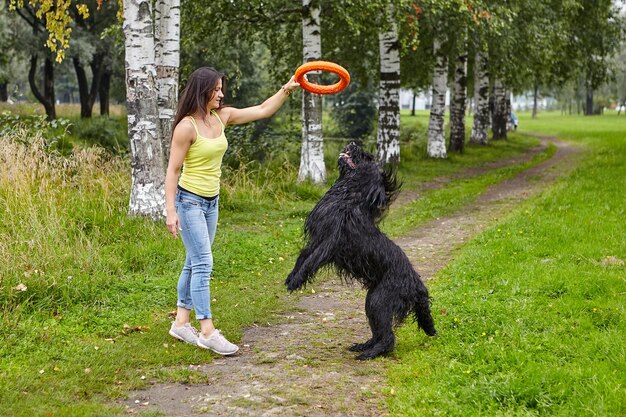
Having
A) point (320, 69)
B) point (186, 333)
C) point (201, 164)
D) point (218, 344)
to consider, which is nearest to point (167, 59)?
point (320, 69)

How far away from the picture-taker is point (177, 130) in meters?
5.50

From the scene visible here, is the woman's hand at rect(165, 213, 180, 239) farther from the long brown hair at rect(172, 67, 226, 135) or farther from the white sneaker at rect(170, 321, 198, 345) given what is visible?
the white sneaker at rect(170, 321, 198, 345)

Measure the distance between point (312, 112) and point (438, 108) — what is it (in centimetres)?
849

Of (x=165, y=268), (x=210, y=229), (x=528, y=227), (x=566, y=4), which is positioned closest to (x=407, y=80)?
(x=566, y=4)

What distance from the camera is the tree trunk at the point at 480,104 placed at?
27875 millimetres

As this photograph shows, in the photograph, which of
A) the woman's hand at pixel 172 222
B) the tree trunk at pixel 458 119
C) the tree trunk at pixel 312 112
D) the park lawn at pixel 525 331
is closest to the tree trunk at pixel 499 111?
the tree trunk at pixel 458 119

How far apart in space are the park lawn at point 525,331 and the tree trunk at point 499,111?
23.1 meters

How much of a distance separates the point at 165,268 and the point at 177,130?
3.09m

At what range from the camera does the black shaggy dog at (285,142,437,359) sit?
5.51 meters

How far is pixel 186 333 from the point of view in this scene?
6.02 meters

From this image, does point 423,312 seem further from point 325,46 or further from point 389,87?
point 325,46

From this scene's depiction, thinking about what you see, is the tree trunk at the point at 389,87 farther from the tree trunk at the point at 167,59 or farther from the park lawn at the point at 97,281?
the tree trunk at the point at 167,59

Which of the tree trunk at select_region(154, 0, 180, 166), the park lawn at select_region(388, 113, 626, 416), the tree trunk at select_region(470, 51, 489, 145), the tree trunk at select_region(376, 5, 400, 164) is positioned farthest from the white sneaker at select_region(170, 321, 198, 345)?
the tree trunk at select_region(470, 51, 489, 145)

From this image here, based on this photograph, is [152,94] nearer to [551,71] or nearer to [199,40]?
[199,40]
